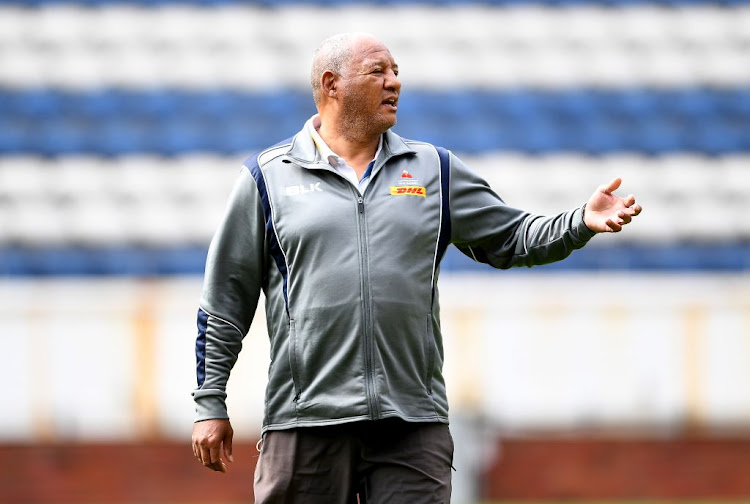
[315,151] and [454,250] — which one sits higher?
[315,151]

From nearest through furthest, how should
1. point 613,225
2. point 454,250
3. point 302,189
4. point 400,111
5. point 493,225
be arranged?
point 613,225 < point 302,189 < point 493,225 < point 454,250 < point 400,111

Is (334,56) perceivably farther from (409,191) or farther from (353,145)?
(409,191)

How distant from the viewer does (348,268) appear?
3.30 metres

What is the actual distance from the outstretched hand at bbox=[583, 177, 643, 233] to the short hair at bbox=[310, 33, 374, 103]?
0.70 metres

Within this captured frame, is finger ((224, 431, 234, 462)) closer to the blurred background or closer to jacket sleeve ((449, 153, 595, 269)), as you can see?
jacket sleeve ((449, 153, 595, 269))

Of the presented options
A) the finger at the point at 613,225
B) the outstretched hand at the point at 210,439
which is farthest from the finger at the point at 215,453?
the finger at the point at 613,225

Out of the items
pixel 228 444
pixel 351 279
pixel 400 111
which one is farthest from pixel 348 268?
pixel 400 111

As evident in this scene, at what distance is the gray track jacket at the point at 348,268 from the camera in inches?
129

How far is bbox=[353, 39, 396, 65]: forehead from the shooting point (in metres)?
3.40

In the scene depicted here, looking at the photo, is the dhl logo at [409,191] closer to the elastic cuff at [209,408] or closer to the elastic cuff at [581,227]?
the elastic cuff at [581,227]

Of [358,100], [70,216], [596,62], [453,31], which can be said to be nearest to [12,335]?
[70,216]

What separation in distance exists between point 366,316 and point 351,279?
0.10 m

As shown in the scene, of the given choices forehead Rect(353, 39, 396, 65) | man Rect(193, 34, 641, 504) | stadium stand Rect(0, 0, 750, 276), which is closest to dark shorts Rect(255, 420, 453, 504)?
man Rect(193, 34, 641, 504)

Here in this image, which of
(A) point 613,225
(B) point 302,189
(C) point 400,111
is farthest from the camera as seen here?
(C) point 400,111
